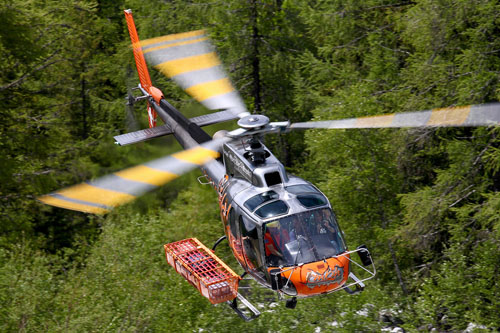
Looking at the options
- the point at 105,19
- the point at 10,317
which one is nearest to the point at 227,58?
the point at 105,19

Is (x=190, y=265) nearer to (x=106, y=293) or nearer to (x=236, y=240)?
(x=236, y=240)

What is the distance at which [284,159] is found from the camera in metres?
24.9

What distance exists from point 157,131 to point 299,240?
5365mm

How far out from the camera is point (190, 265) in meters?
11.8

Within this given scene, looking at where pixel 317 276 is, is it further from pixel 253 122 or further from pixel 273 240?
pixel 253 122

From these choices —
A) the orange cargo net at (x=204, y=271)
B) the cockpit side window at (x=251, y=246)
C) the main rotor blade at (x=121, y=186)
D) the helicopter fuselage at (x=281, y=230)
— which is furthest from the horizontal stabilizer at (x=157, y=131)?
the cockpit side window at (x=251, y=246)

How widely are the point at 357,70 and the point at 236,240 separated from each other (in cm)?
1407

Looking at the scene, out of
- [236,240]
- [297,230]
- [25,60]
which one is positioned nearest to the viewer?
[297,230]

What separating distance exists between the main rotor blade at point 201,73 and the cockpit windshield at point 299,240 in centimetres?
309

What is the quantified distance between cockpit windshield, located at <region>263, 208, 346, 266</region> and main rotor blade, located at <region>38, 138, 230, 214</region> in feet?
5.88

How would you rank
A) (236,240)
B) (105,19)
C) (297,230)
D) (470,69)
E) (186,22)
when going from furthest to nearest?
(105,19) < (186,22) < (470,69) < (236,240) < (297,230)

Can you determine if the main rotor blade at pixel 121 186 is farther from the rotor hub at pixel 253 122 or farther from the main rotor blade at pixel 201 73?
the main rotor blade at pixel 201 73

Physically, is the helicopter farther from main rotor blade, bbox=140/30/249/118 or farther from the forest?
the forest

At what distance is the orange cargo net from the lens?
1070cm
